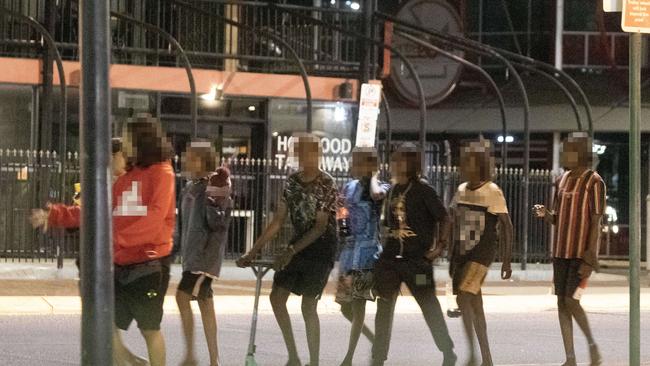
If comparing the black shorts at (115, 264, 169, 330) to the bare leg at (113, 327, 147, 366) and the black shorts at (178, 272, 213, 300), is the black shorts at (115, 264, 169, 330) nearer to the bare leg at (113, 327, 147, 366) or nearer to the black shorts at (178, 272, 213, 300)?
the bare leg at (113, 327, 147, 366)

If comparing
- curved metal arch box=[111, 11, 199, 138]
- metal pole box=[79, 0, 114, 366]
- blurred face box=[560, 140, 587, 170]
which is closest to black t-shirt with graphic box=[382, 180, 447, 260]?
blurred face box=[560, 140, 587, 170]

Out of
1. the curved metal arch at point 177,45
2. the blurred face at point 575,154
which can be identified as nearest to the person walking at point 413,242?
the blurred face at point 575,154

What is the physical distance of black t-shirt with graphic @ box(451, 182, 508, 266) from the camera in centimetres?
828

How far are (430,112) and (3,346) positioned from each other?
16.7m

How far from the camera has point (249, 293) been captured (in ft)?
49.6

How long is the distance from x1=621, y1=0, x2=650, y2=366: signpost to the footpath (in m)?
4.91

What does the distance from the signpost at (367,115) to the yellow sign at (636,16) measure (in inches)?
293

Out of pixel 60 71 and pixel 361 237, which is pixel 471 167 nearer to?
pixel 361 237

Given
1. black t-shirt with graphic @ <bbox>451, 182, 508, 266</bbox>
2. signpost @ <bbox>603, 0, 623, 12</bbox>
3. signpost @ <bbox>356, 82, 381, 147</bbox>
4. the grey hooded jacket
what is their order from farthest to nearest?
1. signpost @ <bbox>356, 82, 381, 147</bbox>
2. black t-shirt with graphic @ <bbox>451, 182, 508, 266</bbox>
3. the grey hooded jacket
4. signpost @ <bbox>603, 0, 623, 12</bbox>

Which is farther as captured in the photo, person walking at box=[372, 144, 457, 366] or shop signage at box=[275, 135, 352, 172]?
shop signage at box=[275, 135, 352, 172]

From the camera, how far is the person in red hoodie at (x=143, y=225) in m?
6.86

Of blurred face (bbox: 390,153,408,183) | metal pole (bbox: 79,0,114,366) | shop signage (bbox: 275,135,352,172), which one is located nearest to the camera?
metal pole (bbox: 79,0,114,366)

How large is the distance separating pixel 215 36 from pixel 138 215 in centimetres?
1242

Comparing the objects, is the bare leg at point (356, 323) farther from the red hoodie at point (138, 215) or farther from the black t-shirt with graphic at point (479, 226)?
the red hoodie at point (138, 215)
